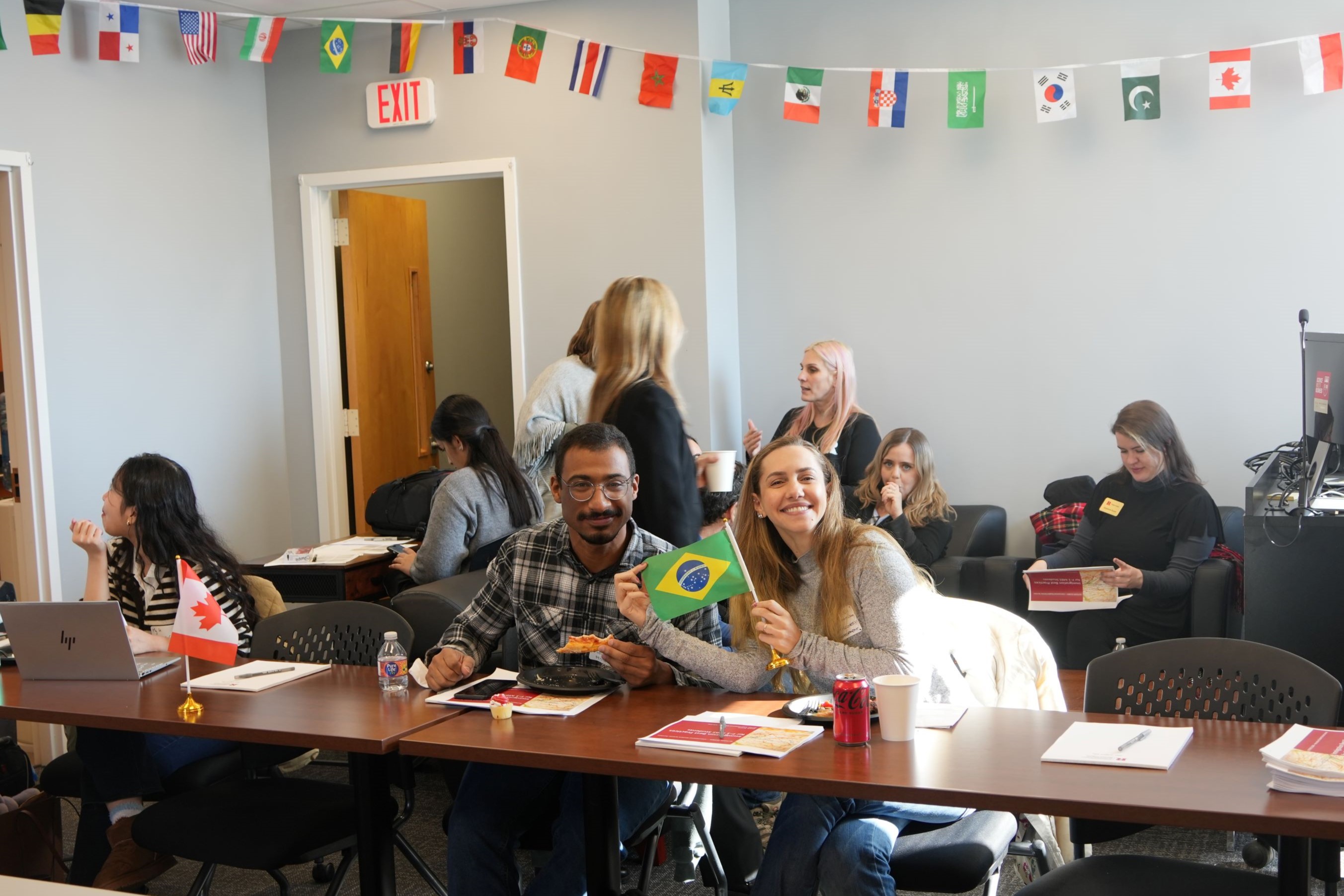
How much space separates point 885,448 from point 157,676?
298cm

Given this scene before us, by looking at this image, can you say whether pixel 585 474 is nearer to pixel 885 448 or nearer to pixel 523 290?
pixel 885 448

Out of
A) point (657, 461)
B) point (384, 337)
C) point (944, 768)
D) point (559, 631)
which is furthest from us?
point (384, 337)

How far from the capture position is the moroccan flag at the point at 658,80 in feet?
17.2

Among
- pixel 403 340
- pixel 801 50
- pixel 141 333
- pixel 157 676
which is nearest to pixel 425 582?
pixel 157 676

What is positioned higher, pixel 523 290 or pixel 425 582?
pixel 523 290

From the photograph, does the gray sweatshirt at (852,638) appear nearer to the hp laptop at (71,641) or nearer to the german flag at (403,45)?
the hp laptop at (71,641)

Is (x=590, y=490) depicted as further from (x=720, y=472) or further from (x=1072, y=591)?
(x=1072, y=591)

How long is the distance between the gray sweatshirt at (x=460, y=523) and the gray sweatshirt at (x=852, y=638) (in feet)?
6.04

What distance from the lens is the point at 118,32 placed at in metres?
4.85

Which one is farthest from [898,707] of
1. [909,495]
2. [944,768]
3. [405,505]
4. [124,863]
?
[405,505]

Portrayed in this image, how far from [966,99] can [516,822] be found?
381 centimetres

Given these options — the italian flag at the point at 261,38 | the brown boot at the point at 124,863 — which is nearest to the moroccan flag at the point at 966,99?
the italian flag at the point at 261,38

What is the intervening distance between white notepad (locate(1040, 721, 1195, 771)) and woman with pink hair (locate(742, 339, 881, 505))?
3.00 metres

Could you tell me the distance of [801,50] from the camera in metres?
5.71
